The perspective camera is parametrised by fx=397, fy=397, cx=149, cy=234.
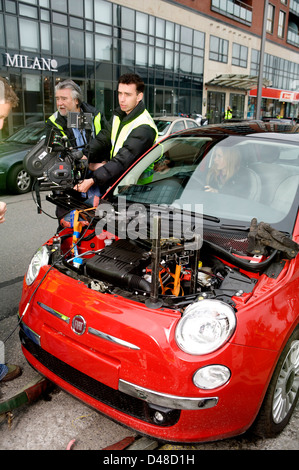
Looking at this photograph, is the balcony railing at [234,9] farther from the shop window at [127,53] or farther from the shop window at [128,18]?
the shop window at [127,53]

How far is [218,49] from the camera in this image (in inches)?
1213

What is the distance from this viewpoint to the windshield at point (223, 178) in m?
2.79

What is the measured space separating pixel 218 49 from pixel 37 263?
3222 centimetres

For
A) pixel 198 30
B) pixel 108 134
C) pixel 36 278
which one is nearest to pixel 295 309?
pixel 36 278

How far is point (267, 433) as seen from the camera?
2.20m

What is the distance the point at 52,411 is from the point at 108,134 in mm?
2717

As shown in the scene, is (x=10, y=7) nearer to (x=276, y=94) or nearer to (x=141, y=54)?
(x=141, y=54)

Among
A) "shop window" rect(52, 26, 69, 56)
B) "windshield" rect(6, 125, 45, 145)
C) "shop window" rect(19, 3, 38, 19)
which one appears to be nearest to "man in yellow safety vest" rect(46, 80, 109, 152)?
"windshield" rect(6, 125, 45, 145)

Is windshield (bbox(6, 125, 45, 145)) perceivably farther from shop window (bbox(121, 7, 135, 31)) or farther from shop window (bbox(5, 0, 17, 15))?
shop window (bbox(121, 7, 135, 31))

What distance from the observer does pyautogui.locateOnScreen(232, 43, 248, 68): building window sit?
33.5 m

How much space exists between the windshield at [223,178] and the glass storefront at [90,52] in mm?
14353

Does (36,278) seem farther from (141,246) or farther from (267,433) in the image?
(267,433)

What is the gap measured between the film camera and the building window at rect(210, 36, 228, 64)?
30134 mm

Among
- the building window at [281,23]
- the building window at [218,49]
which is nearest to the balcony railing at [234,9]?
the building window at [218,49]
